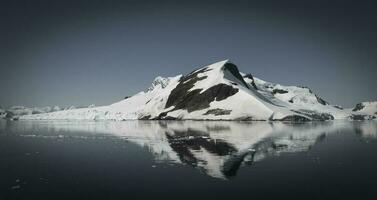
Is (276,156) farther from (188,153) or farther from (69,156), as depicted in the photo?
(69,156)

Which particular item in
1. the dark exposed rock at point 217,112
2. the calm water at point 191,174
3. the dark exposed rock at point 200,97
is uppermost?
the dark exposed rock at point 200,97

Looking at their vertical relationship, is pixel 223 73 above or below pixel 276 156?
above

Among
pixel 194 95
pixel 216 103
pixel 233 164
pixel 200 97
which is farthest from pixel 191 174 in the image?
pixel 194 95

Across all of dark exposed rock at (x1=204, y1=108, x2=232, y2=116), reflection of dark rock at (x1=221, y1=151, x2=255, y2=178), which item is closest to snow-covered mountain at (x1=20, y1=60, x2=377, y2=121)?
dark exposed rock at (x1=204, y1=108, x2=232, y2=116)

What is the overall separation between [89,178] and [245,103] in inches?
4818

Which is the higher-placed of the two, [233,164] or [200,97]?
[200,97]

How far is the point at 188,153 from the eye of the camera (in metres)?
30.4

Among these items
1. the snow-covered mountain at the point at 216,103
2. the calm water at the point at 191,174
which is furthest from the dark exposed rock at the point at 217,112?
the calm water at the point at 191,174

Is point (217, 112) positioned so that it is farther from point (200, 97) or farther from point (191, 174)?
point (191, 174)

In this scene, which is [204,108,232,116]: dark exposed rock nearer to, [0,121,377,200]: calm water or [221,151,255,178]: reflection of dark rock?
[0,121,377,200]: calm water

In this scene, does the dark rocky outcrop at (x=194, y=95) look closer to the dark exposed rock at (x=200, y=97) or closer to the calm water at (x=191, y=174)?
the dark exposed rock at (x=200, y=97)

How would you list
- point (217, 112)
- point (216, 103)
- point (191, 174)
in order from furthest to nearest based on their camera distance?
point (216, 103) < point (217, 112) < point (191, 174)

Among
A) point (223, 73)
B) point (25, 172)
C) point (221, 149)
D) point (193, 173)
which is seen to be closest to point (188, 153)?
point (221, 149)

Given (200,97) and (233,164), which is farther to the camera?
(200,97)
